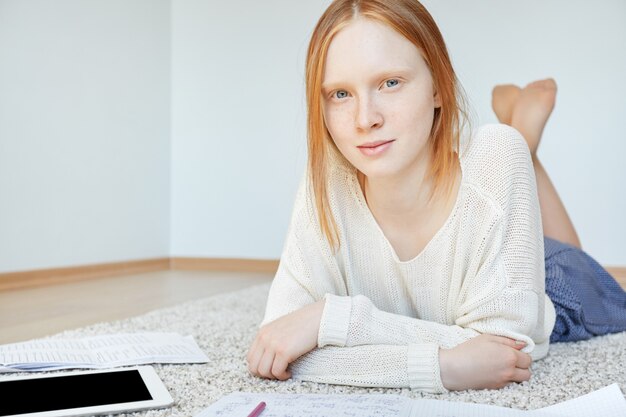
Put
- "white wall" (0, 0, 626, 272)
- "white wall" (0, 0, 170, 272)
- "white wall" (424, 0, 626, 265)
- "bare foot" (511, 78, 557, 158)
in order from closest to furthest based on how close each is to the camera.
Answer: "bare foot" (511, 78, 557, 158), "white wall" (0, 0, 170, 272), "white wall" (0, 0, 626, 272), "white wall" (424, 0, 626, 265)

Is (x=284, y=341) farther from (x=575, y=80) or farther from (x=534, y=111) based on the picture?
(x=575, y=80)

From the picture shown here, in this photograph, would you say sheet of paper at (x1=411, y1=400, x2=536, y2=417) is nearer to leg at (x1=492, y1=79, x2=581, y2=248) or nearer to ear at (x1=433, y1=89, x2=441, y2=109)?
Answer: ear at (x1=433, y1=89, x2=441, y2=109)

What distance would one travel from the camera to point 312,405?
0.88 m

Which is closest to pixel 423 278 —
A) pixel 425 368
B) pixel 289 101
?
pixel 425 368

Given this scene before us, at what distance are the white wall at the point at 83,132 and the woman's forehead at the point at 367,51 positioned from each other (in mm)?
1831

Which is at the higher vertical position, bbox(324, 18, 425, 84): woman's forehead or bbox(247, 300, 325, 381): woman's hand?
bbox(324, 18, 425, 84): woman's forehead

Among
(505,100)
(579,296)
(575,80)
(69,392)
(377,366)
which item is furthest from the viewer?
(575,80)

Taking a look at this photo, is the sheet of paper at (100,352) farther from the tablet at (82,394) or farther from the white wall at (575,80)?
the white wall at (575,80)

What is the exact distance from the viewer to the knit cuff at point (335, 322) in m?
1.05

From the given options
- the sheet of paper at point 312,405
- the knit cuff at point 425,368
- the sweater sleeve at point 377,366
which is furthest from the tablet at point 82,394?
the knit cuff at point 425,368

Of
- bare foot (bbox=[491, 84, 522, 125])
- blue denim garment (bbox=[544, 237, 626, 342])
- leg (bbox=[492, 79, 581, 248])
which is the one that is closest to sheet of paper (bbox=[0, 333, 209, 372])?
blue denim garment (bbox=[544, 237, 626, 342])

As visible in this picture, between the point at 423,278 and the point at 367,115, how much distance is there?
324mm

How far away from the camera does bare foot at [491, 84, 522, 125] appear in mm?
2012

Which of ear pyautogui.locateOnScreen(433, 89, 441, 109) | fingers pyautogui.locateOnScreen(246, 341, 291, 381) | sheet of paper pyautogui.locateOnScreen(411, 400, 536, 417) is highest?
ear pyautogui.locateOnScreen(433, 89, 441, 109)
